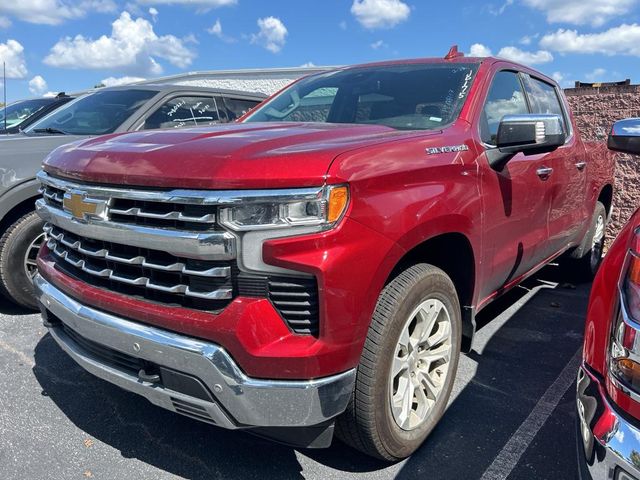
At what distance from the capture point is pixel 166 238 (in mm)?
2023

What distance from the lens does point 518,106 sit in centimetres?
371

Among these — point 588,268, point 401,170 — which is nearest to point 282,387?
point 401,170

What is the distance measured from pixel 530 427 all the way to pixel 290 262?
70.4 inches

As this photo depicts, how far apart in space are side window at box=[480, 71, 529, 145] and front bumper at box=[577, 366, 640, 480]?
1646mm

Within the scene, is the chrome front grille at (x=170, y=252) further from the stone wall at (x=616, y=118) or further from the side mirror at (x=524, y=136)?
the stone wall at (x=616, y=118)

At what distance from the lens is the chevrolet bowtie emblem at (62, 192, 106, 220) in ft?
7.46

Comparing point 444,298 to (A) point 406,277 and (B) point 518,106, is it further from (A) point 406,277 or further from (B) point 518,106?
(B) point 518,106

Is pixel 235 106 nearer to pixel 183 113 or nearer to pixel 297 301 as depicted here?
pixel 183 113

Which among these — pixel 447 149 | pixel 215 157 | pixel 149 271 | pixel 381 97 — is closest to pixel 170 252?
pixel 149 271

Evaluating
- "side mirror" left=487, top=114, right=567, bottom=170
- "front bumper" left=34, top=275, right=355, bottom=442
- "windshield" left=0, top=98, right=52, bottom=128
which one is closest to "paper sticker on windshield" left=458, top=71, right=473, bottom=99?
→ "side mirror" left=487, top=114, right=567, bottom=170

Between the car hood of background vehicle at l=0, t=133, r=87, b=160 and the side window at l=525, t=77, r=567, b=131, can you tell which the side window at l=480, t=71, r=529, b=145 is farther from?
the car hood of background vehicle at l=0, t=133, r=87, b=160

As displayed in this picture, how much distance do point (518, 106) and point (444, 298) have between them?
1.79 metres

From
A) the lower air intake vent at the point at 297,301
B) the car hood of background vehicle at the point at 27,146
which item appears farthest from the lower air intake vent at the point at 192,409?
the car hood of background vehicle at the point at 27,146

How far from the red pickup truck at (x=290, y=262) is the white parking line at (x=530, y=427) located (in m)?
0.36
